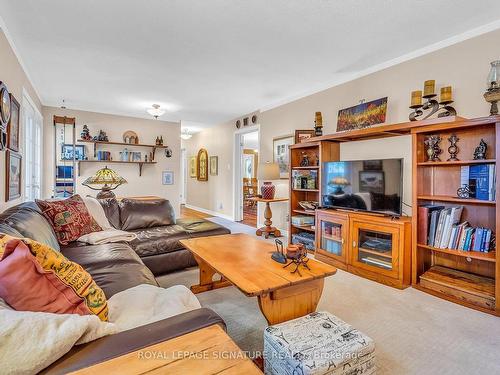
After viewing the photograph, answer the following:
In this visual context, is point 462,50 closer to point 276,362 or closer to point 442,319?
point 442,319

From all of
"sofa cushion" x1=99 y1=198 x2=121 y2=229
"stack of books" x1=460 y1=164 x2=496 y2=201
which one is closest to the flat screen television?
"stack of books" x1=460 y1=164 x2=496 y2=201

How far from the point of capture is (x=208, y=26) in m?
2.45

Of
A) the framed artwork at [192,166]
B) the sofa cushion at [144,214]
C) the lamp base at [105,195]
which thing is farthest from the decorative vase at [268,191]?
the framed artwork at [192,166]

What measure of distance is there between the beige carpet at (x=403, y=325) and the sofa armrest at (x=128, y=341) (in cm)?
91

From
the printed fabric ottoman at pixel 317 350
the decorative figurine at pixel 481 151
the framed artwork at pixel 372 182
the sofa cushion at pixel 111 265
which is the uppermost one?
the decorative figurine at pixel 481 151

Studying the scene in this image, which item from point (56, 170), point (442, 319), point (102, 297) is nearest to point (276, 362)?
point (102, 297)

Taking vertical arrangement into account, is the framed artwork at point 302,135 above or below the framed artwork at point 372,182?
Answer: above

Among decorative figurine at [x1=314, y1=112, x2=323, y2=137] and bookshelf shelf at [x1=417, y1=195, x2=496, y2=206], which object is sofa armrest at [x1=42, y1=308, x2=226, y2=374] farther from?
decorative figurine at [x1=314, y1=112, x2=323, y2=137]

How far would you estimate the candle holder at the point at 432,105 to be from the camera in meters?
2.49

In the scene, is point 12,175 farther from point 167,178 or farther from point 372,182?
point 372,182

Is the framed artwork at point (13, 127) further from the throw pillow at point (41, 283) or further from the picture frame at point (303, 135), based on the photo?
the picture frame at point (303, 135)

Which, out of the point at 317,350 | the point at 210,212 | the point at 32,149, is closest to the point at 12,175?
the point at 32,149

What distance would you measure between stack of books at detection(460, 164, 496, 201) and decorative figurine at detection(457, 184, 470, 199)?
2cm

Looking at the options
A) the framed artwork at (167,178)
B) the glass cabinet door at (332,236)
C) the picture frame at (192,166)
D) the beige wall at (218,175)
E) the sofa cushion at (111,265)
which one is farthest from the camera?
the picture frame at (192,166)
